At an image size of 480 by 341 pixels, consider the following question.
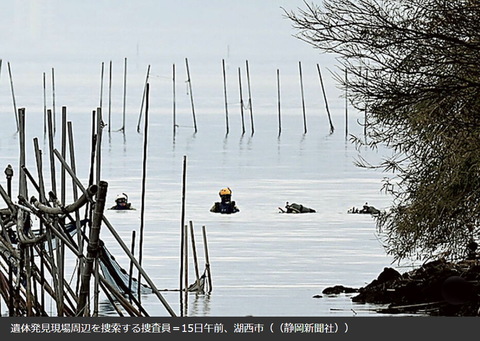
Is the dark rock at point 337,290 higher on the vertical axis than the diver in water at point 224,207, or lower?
higher

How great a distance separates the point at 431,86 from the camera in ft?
46.3

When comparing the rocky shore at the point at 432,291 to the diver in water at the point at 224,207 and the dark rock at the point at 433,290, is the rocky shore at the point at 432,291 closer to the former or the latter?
the dark rock at the point at 433,290

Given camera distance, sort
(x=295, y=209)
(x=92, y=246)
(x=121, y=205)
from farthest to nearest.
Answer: (x=295, y=209)
(x=121, y=205)
(x=92, y=246)

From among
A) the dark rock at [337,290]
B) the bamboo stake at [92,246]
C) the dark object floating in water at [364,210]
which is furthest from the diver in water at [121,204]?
A: the bamboo stake at [92,246]

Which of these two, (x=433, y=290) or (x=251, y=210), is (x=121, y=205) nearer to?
(x=251, y=210)

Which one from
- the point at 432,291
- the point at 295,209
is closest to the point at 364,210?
the point at 295,209

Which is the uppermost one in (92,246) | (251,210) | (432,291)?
(92,246)

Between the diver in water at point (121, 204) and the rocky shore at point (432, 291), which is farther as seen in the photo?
the diver in water at point (121, 204)

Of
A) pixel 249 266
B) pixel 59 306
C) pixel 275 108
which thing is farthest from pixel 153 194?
pixel 275 108

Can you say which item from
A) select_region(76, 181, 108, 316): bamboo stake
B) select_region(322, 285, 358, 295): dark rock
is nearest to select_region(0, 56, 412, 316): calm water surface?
select_region(322, 285, 358, 295): dark rock

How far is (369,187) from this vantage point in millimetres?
47031

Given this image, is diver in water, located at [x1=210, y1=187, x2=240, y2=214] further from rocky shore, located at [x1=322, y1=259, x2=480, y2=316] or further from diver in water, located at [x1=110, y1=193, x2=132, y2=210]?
rocky shore, located at [x1=322, y1=259, x2=480, y2=316]

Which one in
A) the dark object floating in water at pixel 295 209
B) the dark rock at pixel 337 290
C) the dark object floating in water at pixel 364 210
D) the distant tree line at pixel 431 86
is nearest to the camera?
the distant tree line at pixel 431 86

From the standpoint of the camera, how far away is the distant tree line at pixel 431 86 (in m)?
13.9
